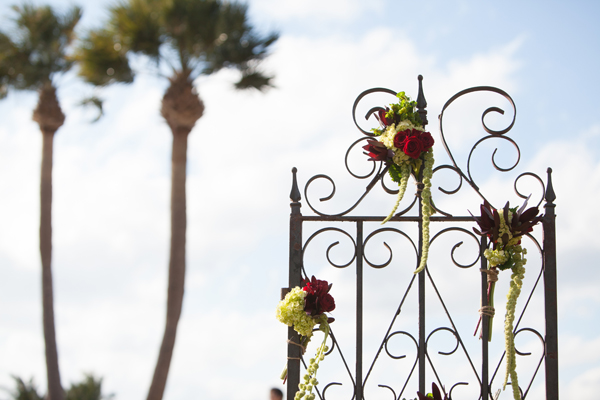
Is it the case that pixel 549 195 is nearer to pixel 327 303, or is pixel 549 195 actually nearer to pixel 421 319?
pixel 421 319

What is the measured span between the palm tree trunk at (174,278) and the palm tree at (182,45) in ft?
1.08

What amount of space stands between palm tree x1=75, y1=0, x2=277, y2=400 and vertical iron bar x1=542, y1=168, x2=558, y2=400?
5683mm

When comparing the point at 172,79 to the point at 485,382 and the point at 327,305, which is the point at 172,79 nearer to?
the point at 327,305

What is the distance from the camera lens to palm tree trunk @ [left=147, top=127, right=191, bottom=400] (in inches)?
301

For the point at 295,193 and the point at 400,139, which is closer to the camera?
the point at 400,139

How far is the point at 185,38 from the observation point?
345 inches

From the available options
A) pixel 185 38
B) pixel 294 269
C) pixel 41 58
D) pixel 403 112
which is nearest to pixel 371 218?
pixel 294 269

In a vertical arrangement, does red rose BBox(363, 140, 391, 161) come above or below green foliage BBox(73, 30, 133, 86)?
below

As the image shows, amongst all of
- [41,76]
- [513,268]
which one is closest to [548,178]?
[513,268]

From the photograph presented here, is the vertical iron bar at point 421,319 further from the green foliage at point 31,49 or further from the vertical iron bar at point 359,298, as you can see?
the green foliage at point 31,49

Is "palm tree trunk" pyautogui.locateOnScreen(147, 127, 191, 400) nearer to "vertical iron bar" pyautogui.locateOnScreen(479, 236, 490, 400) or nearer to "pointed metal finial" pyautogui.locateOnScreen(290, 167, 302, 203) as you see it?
"pointed metal finial" pyautogui.locateOnScreen(290, 167, 302, 203)

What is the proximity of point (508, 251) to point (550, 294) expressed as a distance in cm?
37

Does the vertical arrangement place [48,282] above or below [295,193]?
above

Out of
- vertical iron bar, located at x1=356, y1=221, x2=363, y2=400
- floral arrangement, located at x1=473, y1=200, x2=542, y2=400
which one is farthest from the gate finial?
vertical iron bar, located at x1=356, y1=221, x2=363, y2=400
